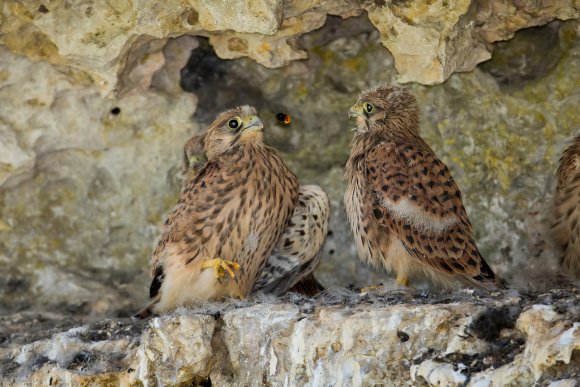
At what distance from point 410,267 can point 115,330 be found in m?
1.33

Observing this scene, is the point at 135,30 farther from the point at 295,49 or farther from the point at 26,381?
the point at 26,381

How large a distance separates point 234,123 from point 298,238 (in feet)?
2.27

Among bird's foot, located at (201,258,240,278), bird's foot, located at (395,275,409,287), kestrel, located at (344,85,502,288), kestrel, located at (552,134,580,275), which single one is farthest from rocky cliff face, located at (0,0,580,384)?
→ bird's foot, located at (201,258,240,278)

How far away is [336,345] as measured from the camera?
393 cm

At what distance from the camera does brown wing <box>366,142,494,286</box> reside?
4711 mm

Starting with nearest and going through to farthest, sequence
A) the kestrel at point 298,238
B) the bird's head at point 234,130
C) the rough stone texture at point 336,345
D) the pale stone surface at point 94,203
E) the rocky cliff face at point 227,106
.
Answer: the rough stone texture at point 336,345 < the rocky cliff face at point 227,106 < the bird's head at point 234,130 < the kestrel at point 298,238 < the pale stone surface at point 94,203

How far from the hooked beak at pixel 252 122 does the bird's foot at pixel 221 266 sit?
653mm

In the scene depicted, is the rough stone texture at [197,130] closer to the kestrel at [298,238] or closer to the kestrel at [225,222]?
the kestrel at [298,238]

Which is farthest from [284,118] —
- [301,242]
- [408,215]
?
[408,215]

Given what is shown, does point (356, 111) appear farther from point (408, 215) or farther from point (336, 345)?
point (336, 345)

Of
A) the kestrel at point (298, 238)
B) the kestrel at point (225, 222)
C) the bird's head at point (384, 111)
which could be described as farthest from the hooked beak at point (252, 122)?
the bird's head at point (384, 111)

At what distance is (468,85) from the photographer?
218 inches

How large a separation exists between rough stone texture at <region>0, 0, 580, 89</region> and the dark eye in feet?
1.36

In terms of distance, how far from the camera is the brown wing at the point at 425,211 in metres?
4.71
